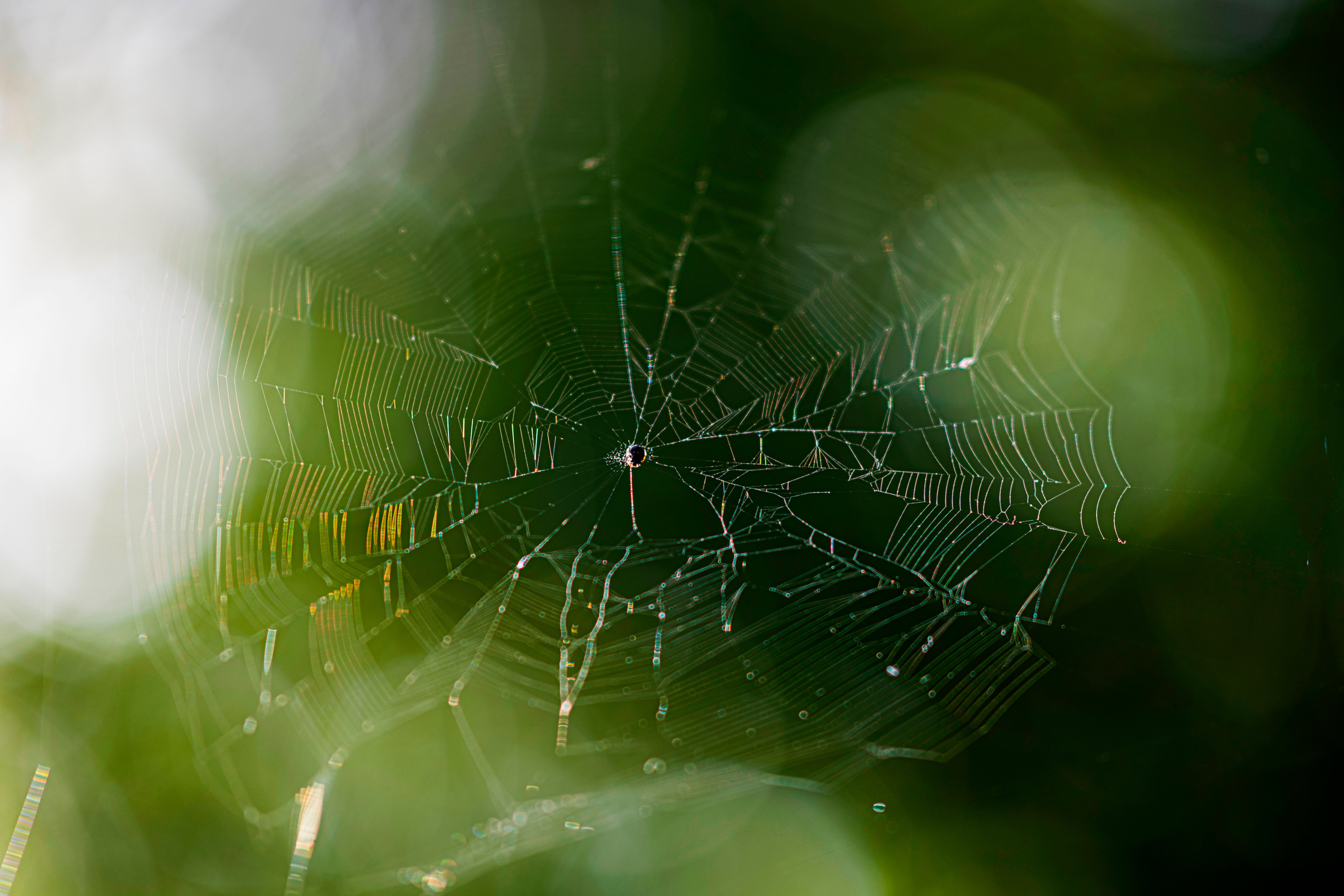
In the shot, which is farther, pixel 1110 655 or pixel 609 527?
pixel 609 527

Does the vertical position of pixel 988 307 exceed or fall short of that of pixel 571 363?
it falls short

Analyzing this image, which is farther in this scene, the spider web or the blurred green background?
the spider web

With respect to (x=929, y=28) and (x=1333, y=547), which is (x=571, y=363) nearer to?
(x=929, y=28)

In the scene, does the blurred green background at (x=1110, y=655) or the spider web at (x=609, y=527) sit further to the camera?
the spider web at (x=609, y=527)

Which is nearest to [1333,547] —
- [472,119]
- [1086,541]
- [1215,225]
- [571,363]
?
[1086,541]
